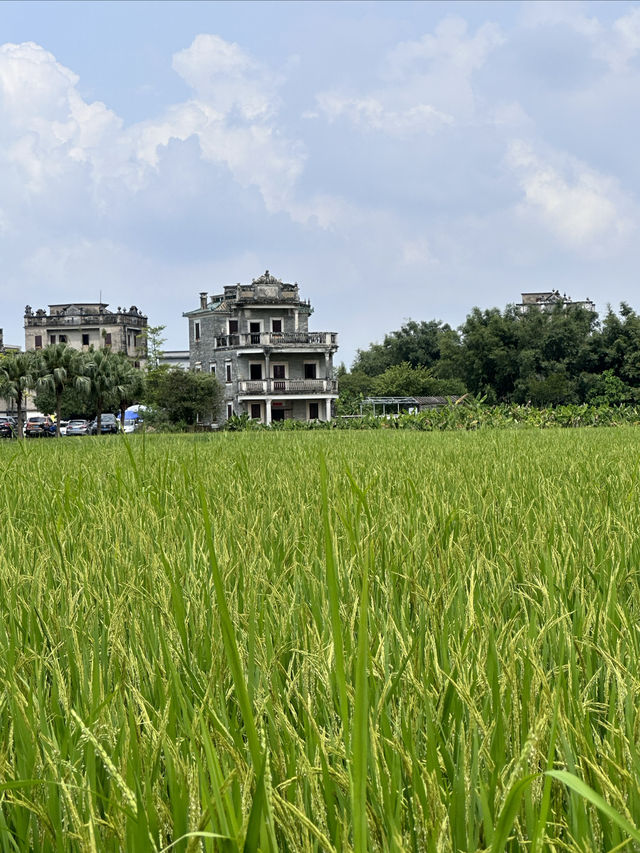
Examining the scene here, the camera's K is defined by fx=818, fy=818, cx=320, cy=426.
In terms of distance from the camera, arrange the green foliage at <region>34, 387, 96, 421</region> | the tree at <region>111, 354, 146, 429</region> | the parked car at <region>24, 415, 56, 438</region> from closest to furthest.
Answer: the tree at <region>111, 354, 146, 429</region> → the parked car at <region>24, 415, 56, 438</region> → the green foliage at <region>34, 387, 96, 421</region>

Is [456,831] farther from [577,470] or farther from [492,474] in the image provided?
[577,470]

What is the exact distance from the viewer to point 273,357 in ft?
141

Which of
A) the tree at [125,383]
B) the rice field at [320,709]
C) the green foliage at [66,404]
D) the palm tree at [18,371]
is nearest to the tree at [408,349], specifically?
the green foliage at [66,404]

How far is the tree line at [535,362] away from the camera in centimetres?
3978

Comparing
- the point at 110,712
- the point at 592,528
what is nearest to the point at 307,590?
the point at 110,712

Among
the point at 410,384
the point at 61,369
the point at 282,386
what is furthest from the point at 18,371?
the point at 410,384

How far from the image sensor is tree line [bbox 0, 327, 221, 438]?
2959 centimetres

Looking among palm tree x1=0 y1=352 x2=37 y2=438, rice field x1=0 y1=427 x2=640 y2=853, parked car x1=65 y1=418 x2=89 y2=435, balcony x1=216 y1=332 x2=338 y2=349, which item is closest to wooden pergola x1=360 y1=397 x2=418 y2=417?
balcony x1=216 y1=332 x2=338 y2=349

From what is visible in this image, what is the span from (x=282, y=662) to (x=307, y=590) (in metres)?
0.37

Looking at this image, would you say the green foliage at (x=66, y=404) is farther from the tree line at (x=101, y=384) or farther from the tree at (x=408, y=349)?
the tree at (x=408, y=349)

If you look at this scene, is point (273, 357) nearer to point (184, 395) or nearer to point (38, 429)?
point (184, 395)

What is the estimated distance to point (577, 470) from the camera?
16.5 feet

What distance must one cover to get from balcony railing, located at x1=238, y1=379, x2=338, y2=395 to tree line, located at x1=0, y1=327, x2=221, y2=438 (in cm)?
178

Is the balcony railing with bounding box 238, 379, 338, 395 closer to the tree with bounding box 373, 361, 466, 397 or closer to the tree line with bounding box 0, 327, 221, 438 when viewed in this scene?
the tree line with bounding box 0, 327, 221, 438
